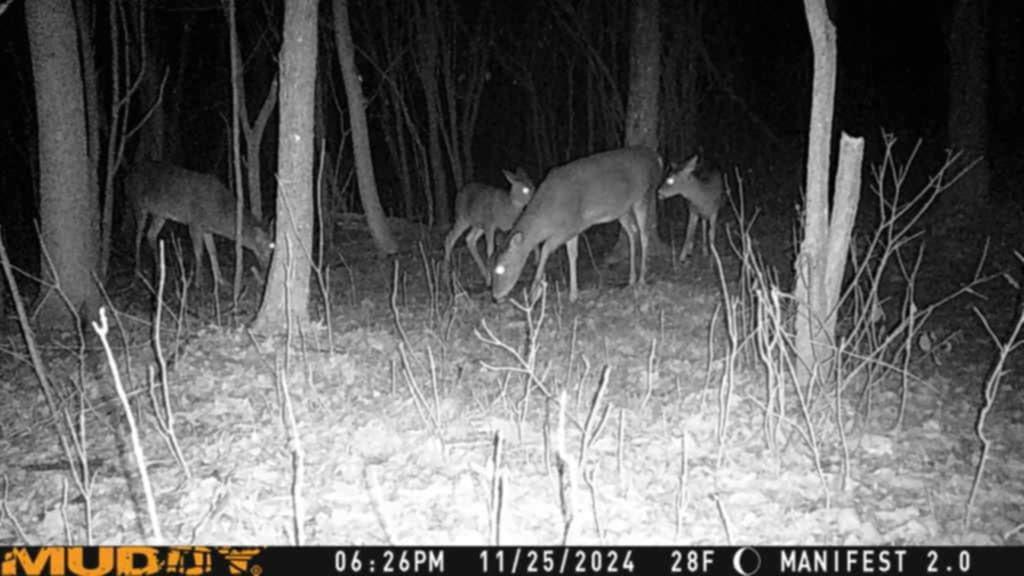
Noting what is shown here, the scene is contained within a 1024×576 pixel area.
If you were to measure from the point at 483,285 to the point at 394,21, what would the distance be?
40.9 feet

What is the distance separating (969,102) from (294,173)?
10.6 meters

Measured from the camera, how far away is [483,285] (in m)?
11.5

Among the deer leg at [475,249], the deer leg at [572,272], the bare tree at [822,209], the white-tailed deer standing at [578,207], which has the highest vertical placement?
the bare tree at [822,209]

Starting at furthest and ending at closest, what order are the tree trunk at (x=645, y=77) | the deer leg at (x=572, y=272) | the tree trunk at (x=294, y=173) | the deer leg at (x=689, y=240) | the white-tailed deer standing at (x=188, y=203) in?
the white-tailed deer standing at (x=188, y=203), the deer leg at (x=689, y=240), the tree trunk at (x=645, y=77), the deer leg at (x=572, y=272), the tree trunk at (x=294, y=173)

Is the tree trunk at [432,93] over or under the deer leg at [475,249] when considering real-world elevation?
over

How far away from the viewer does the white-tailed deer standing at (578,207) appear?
1007cm

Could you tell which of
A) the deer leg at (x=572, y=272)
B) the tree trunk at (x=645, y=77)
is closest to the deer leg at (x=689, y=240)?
the tree trunk at (x=645, y=77)

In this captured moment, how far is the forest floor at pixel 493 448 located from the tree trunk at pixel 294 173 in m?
0.36

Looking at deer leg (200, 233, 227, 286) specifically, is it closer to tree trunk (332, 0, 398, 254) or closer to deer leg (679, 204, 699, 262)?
tree trunk (332, 0, 398, 254)

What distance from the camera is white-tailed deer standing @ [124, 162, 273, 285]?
12.7 meters

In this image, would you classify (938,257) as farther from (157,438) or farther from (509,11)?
(509,11)

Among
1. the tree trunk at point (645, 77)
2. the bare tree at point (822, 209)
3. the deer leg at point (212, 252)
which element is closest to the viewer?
the bare tree at point (822, 209)

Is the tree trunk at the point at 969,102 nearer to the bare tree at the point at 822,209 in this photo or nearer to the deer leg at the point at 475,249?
the deer leg at the point at 475,249

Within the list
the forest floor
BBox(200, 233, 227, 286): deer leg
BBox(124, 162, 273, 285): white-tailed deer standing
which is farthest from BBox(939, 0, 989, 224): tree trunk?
BBox(200, 233, 227, 286): deer leg
